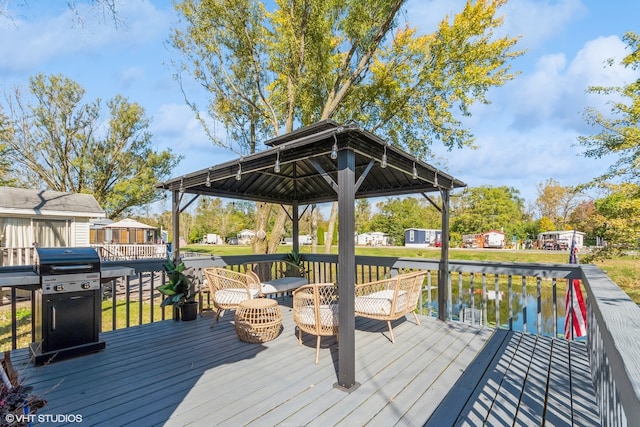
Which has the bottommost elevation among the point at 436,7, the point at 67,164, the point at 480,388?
the point at 480,388

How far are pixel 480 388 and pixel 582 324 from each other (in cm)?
481

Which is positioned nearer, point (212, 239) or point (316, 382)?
point (316, 382)

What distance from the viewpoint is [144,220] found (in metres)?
33.7

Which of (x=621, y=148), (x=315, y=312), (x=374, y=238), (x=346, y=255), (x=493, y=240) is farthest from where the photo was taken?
(x=374, y=238)

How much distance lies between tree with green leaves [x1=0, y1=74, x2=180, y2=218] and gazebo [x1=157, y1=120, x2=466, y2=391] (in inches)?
507

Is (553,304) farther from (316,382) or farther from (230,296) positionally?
(230,296)

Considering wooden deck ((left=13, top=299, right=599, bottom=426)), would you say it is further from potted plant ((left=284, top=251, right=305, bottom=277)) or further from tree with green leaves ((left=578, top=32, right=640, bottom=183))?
tree with green leaves ((left=578, top=32, right=640, bottom=183))

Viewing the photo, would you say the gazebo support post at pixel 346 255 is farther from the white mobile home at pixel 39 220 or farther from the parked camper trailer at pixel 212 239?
the parked camper trailer at pixel 212 239

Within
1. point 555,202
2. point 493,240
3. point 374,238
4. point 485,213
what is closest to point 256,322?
point 485,213

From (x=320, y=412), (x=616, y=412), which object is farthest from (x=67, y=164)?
(x=616, y=412)

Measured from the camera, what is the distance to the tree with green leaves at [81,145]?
552 inches

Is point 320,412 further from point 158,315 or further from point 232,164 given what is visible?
point 158,315

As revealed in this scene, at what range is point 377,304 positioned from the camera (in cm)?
372

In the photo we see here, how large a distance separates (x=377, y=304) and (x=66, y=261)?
3436 millimetres
